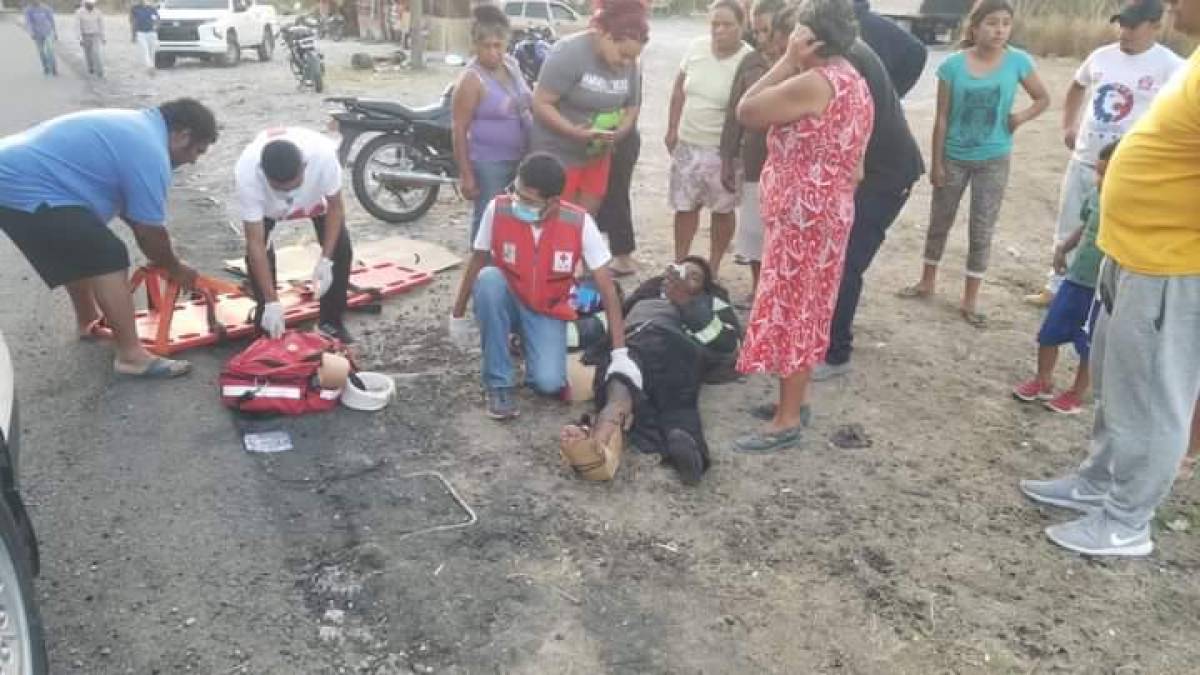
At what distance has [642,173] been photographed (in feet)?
29.0

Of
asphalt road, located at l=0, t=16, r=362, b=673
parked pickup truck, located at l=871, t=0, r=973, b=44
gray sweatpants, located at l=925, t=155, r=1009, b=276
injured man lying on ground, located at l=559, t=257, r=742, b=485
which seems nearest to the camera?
asphalt road, located at l=0, t=16, r=362, b=673

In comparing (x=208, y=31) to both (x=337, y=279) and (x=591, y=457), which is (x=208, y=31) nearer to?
(x=337, y=279)

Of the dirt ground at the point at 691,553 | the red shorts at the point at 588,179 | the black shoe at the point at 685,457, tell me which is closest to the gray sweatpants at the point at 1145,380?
the dirt ground at the point at 691,553

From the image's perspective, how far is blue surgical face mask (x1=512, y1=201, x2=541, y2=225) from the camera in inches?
153

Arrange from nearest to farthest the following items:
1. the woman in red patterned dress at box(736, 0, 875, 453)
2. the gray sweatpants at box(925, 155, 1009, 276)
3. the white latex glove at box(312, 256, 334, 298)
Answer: the woman in red patterned dress at box(736, 0, 875, 453)
the white latex glove at box(312, 256, 334, 298)
the gray sweatpants at box(925, 155, 1009, 276)

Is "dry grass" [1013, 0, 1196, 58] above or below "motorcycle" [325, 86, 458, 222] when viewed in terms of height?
above

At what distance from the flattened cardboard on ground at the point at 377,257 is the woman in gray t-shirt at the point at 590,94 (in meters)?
1.24

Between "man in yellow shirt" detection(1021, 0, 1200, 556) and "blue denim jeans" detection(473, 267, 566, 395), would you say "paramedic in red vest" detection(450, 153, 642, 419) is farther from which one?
"man in yellow shirt" detection(1021, 0, 1200, 556)

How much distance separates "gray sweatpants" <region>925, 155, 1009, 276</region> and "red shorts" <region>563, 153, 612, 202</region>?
6.16 ft

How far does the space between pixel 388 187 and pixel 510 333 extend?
9.94 feet

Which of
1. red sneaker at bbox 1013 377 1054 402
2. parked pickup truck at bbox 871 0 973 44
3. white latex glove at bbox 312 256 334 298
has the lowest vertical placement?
red sneaker at bbox 1013 377 1054 402

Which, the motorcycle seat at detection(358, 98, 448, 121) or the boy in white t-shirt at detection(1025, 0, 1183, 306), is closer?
the boy in white t-shirt at detection(1025, 0, 1183, 306)

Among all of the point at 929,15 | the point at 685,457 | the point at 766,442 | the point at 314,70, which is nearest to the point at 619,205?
the point at 766,442

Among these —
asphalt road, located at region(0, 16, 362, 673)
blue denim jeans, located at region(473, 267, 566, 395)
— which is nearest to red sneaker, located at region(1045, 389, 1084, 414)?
blue denim jeans, located at region(473, 267, 566, 395)
